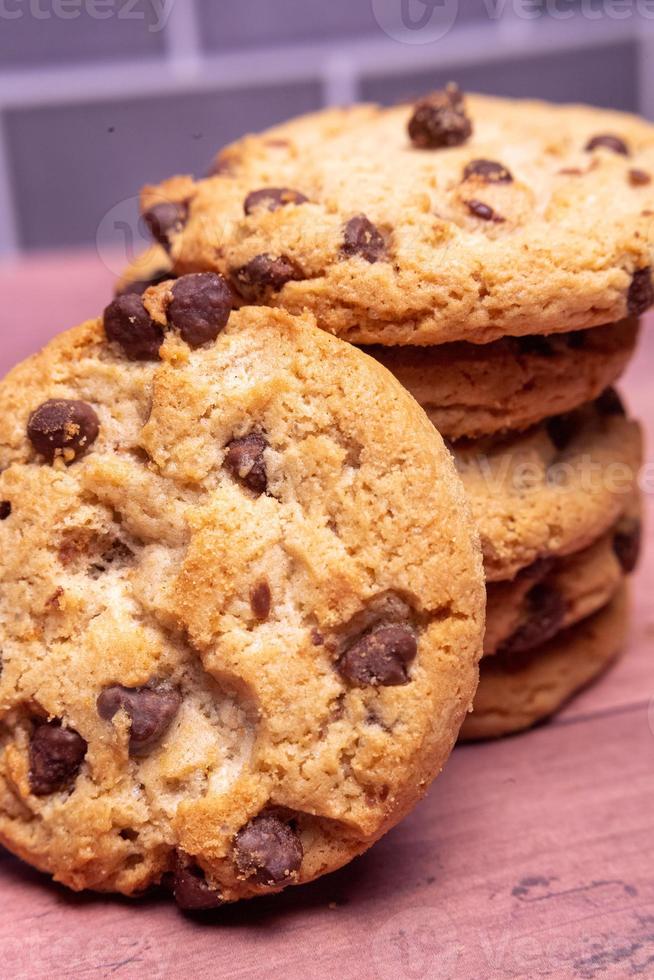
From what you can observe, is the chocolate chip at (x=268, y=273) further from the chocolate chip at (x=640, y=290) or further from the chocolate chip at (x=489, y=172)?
the chocolate chip at (x=640, y=290)

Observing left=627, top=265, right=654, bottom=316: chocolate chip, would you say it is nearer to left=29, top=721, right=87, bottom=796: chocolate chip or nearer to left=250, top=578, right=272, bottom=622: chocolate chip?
left=250, top=578, right=272, bottom=622: chocolate chip

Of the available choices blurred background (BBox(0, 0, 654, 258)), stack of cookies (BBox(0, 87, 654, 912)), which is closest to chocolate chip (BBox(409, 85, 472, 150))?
stack of cookies (BBox(0, 87, 654, 912))

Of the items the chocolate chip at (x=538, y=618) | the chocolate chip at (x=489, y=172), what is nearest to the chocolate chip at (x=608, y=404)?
the chocolate chip at (x=538, y=618)

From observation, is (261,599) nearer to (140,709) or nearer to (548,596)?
(140,709)

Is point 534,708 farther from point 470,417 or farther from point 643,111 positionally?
point 643,111

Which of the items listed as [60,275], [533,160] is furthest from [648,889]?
[60,275]
